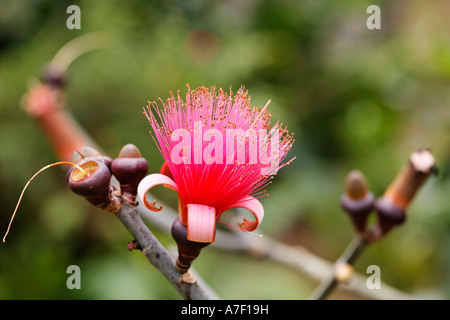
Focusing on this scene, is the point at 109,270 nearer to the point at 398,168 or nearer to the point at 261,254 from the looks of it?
the point at 261,254

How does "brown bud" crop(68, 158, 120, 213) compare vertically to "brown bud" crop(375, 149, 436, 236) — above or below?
above

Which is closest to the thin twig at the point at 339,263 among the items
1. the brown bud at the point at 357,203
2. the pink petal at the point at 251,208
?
the brown bud at the point at 357,203

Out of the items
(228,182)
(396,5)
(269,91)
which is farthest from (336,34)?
(228,182)

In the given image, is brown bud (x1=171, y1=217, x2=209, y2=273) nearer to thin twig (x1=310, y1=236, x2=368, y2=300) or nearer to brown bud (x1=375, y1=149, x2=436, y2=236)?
thin twig (x1=310, y1=236, x2=368, y2=300)

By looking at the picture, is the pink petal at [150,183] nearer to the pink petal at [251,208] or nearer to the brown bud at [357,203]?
the pink petal at [251,208]

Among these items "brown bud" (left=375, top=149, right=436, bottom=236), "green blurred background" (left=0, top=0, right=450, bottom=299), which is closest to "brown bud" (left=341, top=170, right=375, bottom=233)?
"brown bud" (left=375, top=149, right=436, bottom=236)
